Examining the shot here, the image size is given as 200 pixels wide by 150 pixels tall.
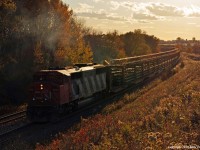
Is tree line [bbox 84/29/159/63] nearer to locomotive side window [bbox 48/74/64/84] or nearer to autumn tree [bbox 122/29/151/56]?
autumn tree [bbox 122/29/151/56]

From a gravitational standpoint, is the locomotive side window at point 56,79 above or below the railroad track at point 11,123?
above

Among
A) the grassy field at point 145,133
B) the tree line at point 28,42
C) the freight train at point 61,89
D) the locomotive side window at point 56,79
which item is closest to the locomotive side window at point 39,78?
the freight train at point 61,89

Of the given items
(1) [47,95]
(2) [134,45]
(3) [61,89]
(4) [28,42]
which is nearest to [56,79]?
(3) [61,89]

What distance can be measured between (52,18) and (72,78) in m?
25.9

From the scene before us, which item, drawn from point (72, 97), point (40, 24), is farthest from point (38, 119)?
point (40, 24)

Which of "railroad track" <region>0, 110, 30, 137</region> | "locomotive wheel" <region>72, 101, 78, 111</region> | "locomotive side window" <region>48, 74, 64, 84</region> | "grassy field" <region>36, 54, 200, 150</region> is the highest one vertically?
"locomotive side window" <region>48, 74, 64, 84</region>

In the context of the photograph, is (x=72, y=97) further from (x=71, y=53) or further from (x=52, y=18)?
(x=71, y=53)

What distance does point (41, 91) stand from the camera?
24.3 metres

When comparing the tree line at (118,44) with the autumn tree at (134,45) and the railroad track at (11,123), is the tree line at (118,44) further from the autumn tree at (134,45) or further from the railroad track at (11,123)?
the railroad track at (11,123)

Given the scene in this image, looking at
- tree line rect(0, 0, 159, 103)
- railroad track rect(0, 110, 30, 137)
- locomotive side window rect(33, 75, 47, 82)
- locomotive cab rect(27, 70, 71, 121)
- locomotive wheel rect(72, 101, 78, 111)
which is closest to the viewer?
railroad track rect(0, 110, 30, 137)

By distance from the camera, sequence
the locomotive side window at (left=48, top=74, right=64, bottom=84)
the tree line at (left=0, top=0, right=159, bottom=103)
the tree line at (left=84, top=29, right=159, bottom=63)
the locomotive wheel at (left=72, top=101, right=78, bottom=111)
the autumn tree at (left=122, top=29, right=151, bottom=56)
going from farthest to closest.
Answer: the autumn tree at (left=122, top=29, right=151, bottom=56), the tree line at (left=84, top=29, right=159, bottom=63), the tree line at (left=0, top=0, right=159, bottom=103), the locomotive wheel at (left=72, top=101, right=78, bottom=111), the locomotive side window at (left=48, top=74, right=64, bottom=84)

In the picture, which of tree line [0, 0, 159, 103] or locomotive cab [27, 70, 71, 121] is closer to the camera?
locomotive cab [27, 70, 71, 121]

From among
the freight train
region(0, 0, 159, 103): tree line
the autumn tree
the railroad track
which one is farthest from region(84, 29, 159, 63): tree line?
the railroad track

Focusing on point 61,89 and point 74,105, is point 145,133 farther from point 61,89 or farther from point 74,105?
point 74,105
